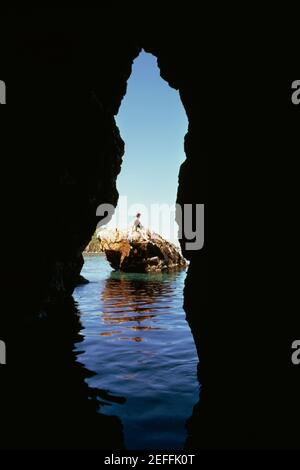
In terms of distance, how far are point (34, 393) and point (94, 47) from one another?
8032 mm

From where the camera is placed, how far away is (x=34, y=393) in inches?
227

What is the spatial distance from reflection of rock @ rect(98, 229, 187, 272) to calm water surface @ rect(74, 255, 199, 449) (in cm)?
1805

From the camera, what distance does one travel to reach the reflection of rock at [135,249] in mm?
32188

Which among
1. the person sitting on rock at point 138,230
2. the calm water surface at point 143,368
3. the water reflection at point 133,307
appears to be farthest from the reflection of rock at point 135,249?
the calm water surface at point 143,368

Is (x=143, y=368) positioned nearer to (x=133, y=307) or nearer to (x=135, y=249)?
(x=133, y=307)

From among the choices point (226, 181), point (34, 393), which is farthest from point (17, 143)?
point (34, 393)

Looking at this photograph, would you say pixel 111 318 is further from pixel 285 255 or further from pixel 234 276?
pixel 285 255

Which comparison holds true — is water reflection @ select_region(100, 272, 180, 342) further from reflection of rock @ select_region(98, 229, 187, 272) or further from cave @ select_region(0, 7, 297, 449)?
reflection of rock @ select_region(98, 229, 187, 272)

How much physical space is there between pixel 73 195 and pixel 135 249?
22.1 meters

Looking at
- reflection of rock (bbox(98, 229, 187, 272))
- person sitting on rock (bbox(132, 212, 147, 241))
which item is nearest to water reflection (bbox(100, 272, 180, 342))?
reflection of rock (bbox(98, 229, 187, 272))

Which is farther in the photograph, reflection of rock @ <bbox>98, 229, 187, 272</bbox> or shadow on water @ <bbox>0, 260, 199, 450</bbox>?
reflection of rock @ <bbox>98, 229, 187, 272</bbox>

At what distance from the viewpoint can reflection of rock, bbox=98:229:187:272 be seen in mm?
32188

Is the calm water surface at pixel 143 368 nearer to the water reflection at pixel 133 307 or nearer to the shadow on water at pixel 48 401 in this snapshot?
the water reflection at pixel 133 307

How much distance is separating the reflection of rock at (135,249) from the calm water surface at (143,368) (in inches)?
711
